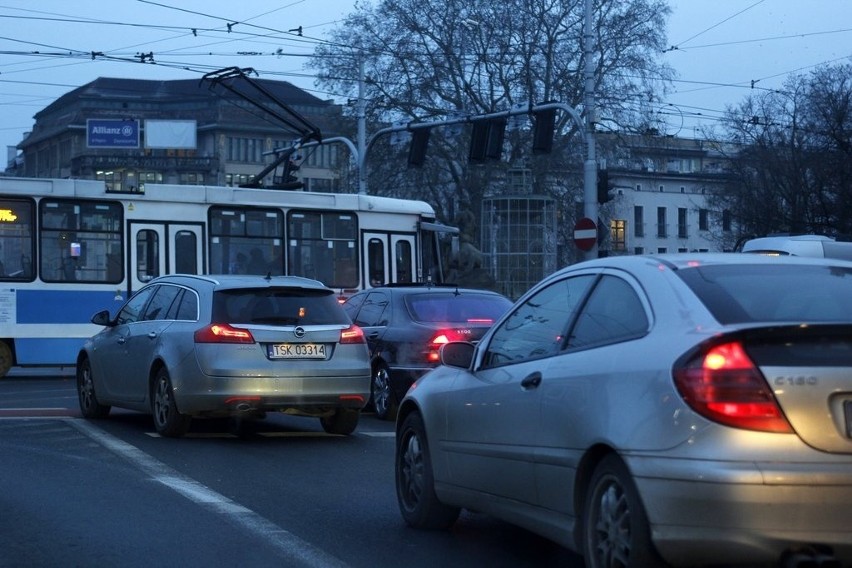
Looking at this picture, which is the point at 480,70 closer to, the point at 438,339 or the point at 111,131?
the point at 111,131

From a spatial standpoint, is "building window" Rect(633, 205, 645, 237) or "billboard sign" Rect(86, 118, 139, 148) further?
"building window" Rect(633, 205, 645, 237)

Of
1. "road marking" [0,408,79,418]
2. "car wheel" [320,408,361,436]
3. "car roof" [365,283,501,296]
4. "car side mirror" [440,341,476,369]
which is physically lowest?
"road marking" [0,408,79,418]

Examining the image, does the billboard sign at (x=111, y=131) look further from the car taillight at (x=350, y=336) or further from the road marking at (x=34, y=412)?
the car taillight at (x=350, y=336)

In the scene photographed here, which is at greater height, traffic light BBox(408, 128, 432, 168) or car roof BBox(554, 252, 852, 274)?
traffic light BBox(408, 128, 432, 168)

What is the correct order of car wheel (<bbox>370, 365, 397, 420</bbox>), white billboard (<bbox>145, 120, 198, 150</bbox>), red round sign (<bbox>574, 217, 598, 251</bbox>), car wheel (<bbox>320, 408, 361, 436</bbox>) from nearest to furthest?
1. car wheel (<bbox>320, 408, 361, 436</bbox>)
2. car wheel (<bbox>370, 365, 397, 420</bbox>)
3. red round sign (<bbox>574, 217, 598, 251</bbox>)
4. white billboard (<bbox>145, 120, 198, 150</bbox>)

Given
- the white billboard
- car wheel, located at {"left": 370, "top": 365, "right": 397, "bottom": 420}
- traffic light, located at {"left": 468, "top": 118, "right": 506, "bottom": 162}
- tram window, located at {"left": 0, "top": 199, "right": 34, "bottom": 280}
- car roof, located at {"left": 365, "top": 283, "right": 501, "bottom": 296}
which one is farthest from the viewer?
the white billboard

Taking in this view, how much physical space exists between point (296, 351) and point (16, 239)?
11866mm

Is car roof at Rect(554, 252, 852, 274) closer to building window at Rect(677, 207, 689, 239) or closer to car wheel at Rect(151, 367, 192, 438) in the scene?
car wheel at Rect(151, 367, 192, 438)

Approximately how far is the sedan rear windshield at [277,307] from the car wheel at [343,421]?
90cm

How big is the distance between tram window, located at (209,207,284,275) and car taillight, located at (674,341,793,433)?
20.4m

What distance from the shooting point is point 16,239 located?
76.1ft

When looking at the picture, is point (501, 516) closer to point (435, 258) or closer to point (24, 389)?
point (24, 389)

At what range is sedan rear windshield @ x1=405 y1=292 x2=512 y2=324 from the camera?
15.4 metres

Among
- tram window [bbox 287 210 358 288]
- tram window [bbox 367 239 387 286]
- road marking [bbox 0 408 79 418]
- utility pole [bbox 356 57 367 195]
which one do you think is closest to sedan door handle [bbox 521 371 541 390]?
road marking [bbox 0 408 79 418]
